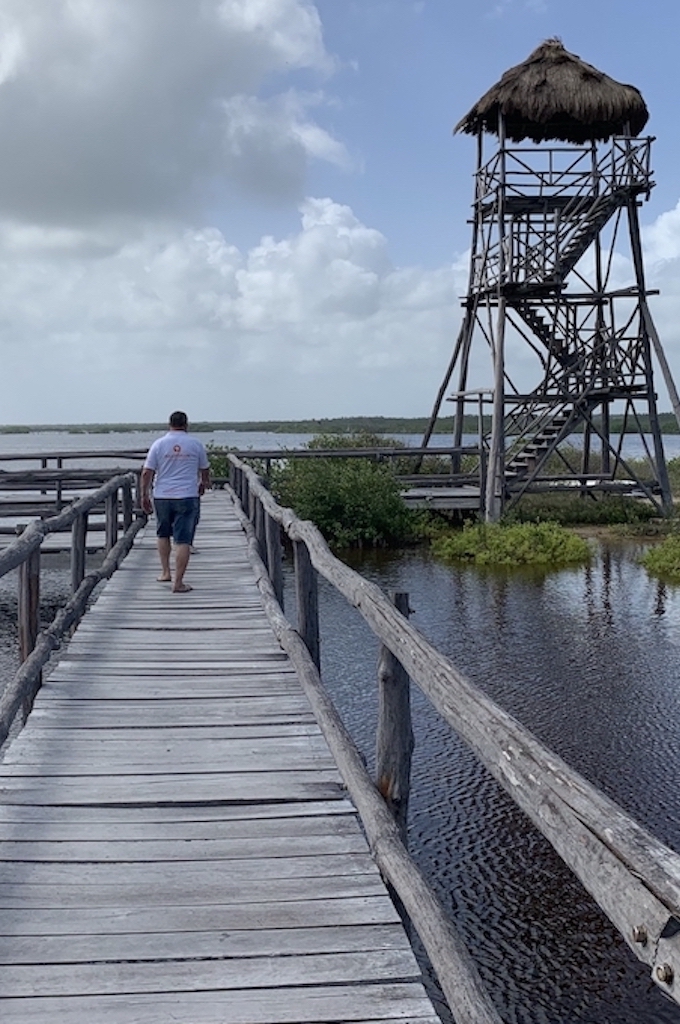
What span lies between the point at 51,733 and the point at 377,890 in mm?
2624

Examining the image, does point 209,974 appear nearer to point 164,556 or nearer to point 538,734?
point 538,734

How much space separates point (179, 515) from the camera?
1069 cm

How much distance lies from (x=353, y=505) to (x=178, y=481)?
1081cm

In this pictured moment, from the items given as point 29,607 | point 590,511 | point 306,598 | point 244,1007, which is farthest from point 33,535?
point 590,511

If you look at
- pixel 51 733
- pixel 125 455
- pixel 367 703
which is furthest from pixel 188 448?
pixel 125 455

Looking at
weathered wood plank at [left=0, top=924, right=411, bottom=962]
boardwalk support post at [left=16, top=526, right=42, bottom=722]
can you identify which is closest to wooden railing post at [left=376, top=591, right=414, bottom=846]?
weathered wood plank at [left=0, top=924, right=411, bottom=962]

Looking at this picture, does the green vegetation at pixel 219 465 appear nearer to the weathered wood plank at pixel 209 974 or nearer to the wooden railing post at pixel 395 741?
the wooden railing post at pixel 395 741

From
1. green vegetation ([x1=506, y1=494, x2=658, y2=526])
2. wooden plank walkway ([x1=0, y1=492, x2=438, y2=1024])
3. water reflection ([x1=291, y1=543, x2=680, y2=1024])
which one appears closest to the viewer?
wooden plank walkway ([x1=0, y1=492, x2=438, y2=1024])

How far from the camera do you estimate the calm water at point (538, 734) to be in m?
5.75

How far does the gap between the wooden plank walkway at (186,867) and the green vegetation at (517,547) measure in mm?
11881

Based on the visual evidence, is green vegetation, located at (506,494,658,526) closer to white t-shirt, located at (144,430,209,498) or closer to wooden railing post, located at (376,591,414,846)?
white t-shirt, located at (144,430,209,498)

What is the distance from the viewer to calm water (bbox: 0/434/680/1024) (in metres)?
5.75

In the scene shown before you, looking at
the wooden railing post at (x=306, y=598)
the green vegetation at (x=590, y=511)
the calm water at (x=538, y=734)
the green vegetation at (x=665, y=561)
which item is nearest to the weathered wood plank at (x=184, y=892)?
the calm water at (x=538, y=734)

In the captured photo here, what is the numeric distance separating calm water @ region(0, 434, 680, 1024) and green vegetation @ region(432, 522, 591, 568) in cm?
90
